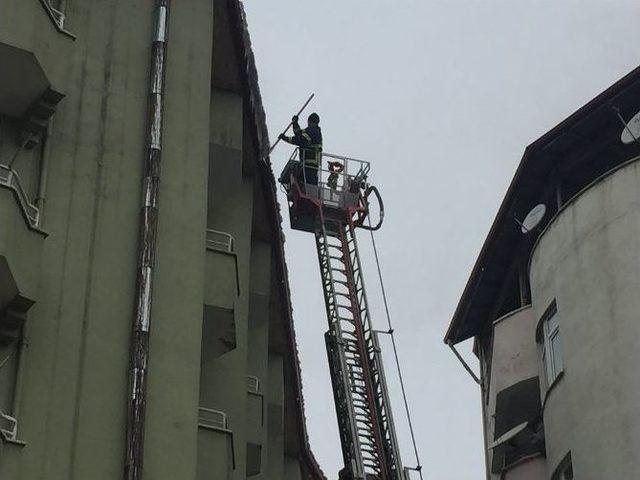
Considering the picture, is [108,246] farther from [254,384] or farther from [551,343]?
[551,343]

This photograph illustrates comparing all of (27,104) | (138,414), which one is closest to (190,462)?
(138,414)

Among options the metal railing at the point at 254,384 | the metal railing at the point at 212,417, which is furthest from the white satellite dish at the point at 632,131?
the metal railing at the point at 212,417

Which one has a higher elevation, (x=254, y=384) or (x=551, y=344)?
(x=551, y=344)

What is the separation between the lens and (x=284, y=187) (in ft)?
121

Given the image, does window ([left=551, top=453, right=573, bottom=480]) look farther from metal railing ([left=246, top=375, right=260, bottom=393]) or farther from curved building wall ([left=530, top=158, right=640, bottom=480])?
metal railing ([left=246, top=375, right=260, bottom=393])

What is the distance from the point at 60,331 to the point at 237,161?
603cm

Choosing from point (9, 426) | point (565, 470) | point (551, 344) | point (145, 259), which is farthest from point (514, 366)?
point (9, 426)

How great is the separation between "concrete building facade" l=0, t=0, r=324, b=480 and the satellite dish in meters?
8.78

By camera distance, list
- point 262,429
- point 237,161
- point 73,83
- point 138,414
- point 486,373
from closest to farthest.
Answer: point 138,414 → point 73,83 → point 237,161 → point 262,429 → point 486,373

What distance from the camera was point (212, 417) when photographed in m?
21.2

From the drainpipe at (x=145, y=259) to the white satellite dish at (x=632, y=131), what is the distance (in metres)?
9.88

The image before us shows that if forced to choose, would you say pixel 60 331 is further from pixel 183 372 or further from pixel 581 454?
pixel 581 454

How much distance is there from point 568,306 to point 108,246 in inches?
447

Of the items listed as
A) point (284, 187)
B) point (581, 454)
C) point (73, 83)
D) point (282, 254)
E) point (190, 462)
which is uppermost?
point (284, 187)
